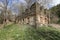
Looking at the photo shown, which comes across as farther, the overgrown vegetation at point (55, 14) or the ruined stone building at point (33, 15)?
the overgrown vegetation at point (55, 14)

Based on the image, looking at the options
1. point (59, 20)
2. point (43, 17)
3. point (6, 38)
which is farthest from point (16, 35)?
point (59, 20)

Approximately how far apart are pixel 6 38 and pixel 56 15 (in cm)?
1805

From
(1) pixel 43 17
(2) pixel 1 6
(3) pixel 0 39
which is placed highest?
(2) pixel 1 6

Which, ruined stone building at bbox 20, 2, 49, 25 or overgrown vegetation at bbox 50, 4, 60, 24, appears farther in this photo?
overgrown vegetation at bbox 50, 4, 60, 24

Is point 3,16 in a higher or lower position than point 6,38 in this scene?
higher

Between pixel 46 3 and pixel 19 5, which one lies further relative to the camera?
pixel 19 5

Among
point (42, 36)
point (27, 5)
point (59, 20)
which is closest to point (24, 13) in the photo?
point (27, 5)

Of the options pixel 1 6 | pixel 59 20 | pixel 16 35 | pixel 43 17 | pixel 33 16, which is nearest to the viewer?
pixel 16 35

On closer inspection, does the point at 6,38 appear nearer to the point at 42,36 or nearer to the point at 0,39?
the point at 0,39

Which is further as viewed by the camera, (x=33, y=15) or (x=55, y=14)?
(x=55, y=14)

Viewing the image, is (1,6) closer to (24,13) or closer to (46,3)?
(24,13)

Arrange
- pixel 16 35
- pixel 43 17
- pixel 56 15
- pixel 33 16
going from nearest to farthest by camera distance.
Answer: pixel 16 35, pixel 33 16, pixel 43 17, pixel 56 15

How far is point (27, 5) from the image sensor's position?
21875 millimetres

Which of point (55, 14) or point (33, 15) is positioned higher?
point (55, 14)
